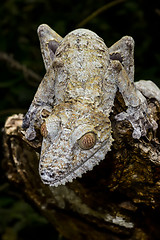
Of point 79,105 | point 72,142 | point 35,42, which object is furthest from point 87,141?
point 35,42

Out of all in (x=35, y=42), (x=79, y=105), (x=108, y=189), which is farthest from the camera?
(x=35, y=42)

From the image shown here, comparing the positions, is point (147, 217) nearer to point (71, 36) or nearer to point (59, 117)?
point (59, 117)

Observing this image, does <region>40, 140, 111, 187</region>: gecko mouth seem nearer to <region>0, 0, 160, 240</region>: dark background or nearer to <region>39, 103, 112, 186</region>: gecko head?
<region>39, 103, 112, 186</region>: gecko head

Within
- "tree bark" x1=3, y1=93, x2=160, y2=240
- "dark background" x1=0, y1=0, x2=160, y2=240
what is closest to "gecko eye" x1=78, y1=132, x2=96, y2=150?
"tree bark" x1=3, y1=93, x2=160, y2=240

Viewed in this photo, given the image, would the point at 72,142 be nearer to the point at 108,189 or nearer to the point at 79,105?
the point at 79,105

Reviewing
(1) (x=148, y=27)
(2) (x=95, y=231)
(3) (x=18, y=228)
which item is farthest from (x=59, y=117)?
(1) (x=148, y=27)

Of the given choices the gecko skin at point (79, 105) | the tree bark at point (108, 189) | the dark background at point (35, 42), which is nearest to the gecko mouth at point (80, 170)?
the gecko skin at point (79, 105)
